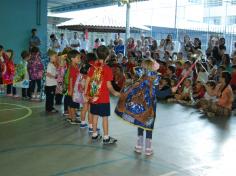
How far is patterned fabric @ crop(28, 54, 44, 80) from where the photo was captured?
32.7 feet

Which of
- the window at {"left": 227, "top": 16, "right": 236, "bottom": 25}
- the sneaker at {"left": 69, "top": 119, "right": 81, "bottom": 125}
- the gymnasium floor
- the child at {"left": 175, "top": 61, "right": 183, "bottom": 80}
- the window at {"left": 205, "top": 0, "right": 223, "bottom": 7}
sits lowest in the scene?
the gymnasium floor

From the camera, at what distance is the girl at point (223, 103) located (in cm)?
859

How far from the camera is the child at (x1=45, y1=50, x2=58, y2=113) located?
8.12 m

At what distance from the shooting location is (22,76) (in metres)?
10.2

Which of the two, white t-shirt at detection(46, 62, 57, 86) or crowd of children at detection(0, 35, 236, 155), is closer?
crowd of children at detection(0, 35, 236, 155)

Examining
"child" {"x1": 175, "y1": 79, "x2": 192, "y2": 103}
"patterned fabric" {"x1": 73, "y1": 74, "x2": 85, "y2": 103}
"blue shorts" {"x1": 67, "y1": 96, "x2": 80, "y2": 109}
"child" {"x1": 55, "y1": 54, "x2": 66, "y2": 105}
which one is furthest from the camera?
"child" {"x1": 175, "y1": 79, "x2": 192, "y2": 103}

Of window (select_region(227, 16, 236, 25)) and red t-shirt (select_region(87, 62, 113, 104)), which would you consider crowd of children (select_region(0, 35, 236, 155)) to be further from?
window (select_region(227, 16, 236, 25))

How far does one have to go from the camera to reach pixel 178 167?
4891 mm

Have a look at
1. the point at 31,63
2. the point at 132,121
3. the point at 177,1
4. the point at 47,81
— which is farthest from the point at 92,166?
the point at 177,1

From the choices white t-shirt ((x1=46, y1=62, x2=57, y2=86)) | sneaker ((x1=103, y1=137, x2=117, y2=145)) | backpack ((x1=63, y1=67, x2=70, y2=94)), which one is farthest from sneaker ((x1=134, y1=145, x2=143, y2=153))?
white t-shirt ((x1=46, y1=62, x2=57, y2=86))

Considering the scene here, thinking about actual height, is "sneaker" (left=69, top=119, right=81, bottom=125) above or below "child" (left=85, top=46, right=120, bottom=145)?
below

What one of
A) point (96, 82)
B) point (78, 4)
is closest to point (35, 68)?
point (96, 82)

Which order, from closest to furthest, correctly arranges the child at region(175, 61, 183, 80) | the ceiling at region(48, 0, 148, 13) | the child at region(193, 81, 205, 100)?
the child at region(193, 81, 205, 100) < the child at region(175, 61, 183, 80) < the ceiling at region(48, 0, 148, 13)

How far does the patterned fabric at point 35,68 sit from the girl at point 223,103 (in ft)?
15.3
